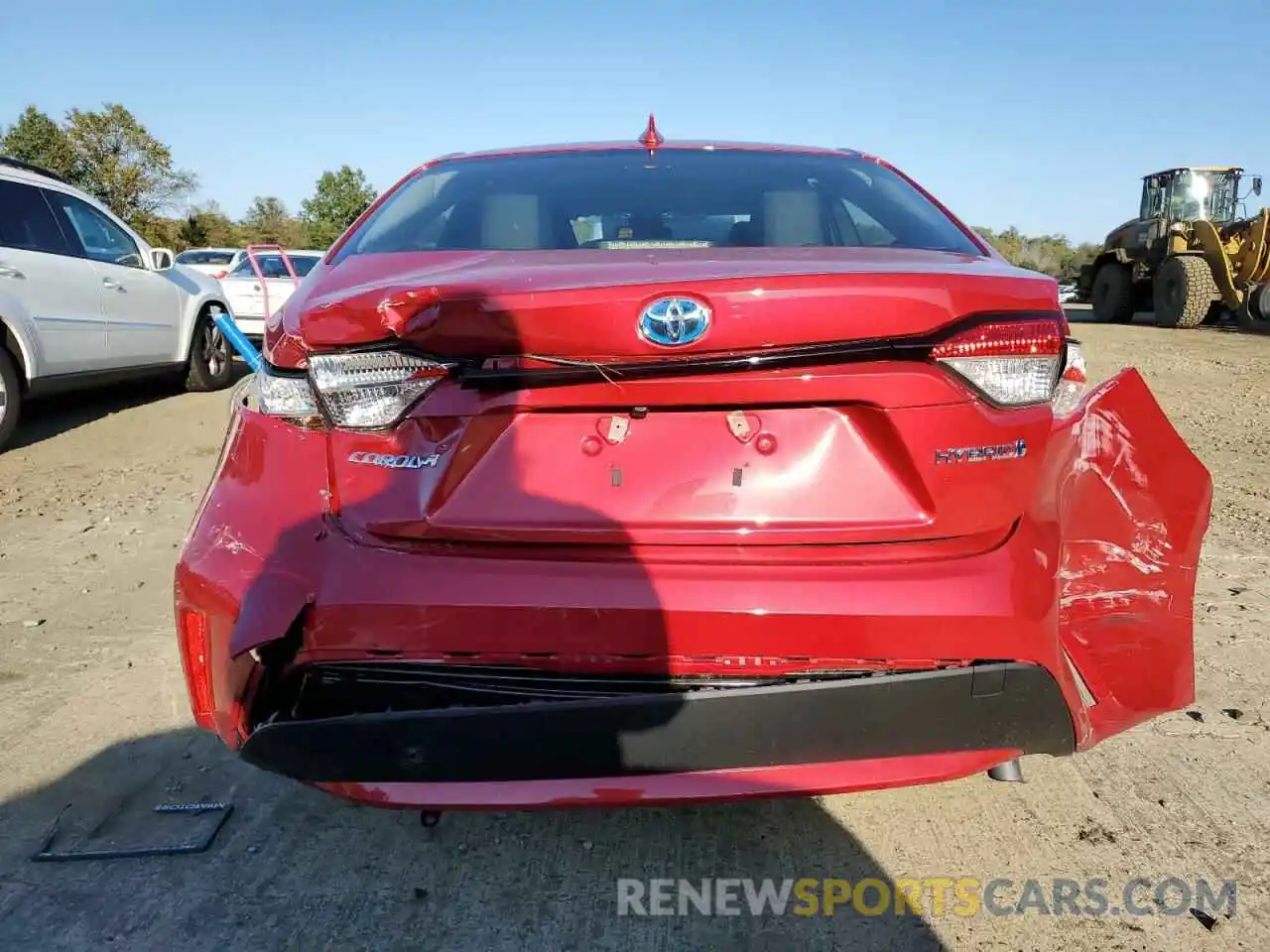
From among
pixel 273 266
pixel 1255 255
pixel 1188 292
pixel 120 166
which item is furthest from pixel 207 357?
pixel 120 166

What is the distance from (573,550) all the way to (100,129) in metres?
44.2

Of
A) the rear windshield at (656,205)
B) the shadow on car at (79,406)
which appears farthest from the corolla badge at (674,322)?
the shadow on car at (79,406)

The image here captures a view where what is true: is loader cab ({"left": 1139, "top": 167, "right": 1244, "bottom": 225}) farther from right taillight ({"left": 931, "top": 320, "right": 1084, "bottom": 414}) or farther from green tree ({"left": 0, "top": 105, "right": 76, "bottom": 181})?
green tree ({"left": 0, "top": 105, "right": 76, "bottom": 181})

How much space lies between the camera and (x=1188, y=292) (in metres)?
15.5

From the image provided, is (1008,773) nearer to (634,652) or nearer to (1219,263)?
(634,652)

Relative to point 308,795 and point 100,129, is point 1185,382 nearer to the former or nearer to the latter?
point 308,795

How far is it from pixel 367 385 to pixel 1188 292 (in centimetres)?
1715

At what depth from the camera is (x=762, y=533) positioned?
1.64m

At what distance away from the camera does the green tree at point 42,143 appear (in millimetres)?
36500

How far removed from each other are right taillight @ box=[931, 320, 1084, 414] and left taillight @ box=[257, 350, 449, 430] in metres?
0.91

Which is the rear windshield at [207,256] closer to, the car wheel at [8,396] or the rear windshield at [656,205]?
the car wheel at [8,396]

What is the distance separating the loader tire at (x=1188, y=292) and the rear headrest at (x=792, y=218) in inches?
625

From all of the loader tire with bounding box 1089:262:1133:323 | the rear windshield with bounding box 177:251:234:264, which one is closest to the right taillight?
the rear windshield with bounding box 177:251:234:264

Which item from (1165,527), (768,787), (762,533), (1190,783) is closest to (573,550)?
(762,533)
